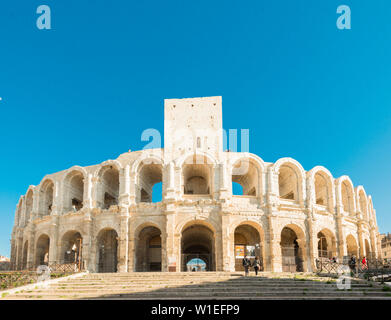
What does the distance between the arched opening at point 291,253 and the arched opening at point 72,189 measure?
19.4 meters

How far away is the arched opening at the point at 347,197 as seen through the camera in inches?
1367

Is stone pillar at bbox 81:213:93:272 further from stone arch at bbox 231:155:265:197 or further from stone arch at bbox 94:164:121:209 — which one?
stone arch at bbox 231:155:265:197

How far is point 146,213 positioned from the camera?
29.5m

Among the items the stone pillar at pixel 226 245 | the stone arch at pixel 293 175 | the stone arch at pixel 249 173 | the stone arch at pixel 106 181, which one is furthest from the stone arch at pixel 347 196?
the stone arch at pixel 106 181

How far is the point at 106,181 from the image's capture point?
113 ft

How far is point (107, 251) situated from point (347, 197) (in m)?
23.7

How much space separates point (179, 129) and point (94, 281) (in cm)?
1740

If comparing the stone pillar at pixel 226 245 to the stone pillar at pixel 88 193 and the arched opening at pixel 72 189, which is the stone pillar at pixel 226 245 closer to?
the stone pillar at pixel 88 193

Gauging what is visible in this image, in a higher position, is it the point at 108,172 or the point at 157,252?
the point at 108,172

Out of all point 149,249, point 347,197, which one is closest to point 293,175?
point 347,197

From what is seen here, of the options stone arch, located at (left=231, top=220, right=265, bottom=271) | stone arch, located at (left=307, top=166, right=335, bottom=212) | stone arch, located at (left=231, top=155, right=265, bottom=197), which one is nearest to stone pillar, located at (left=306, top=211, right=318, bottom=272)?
stone arch, located at (left=307, top=166, right=335, bottom=212)

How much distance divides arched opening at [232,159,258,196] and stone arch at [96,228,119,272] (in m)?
12.9

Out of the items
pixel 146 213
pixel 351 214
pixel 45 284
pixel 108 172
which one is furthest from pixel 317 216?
pixel 45 284
